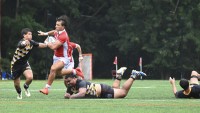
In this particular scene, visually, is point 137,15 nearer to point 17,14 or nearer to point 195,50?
point 195,50

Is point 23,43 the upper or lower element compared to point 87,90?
upper

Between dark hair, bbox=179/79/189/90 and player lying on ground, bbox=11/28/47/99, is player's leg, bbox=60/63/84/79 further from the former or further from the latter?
dark hair, bbox=179/79/189/90

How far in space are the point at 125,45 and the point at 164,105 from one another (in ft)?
120

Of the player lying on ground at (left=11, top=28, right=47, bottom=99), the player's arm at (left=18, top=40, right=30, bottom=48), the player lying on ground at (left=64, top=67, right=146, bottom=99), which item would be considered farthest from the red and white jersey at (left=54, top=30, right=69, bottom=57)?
the player lying on ground at (left=64, top=67, right=146, bottom=99)

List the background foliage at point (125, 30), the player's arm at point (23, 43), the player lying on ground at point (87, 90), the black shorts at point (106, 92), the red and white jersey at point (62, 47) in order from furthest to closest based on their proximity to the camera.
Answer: the background foliage at point (125, 30) < the red and white jersey at point (62, 47) < the player's arm at point (23, 43) < the black shorts at point (106, 92) < the player lying on ground at point (87, 90)

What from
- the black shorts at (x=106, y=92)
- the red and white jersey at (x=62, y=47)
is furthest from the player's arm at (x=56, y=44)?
the black shorts at (x=106, y=92)

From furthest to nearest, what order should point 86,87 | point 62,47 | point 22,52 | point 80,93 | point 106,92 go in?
point 62,47 → point 22,52 → point 106,92 → point 86,87 → point 80,93

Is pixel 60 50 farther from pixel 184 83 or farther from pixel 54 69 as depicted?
pixel 184 83

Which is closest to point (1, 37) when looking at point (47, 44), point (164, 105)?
point (47, 44)

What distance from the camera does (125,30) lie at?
4925cm

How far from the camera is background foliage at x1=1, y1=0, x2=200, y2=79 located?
46.7 metres

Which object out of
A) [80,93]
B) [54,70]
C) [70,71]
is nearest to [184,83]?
[80,93]

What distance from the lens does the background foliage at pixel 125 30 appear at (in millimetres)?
46656

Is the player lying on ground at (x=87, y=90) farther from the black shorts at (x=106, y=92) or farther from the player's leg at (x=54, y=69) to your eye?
the player's leg at (x=54, y=69)
